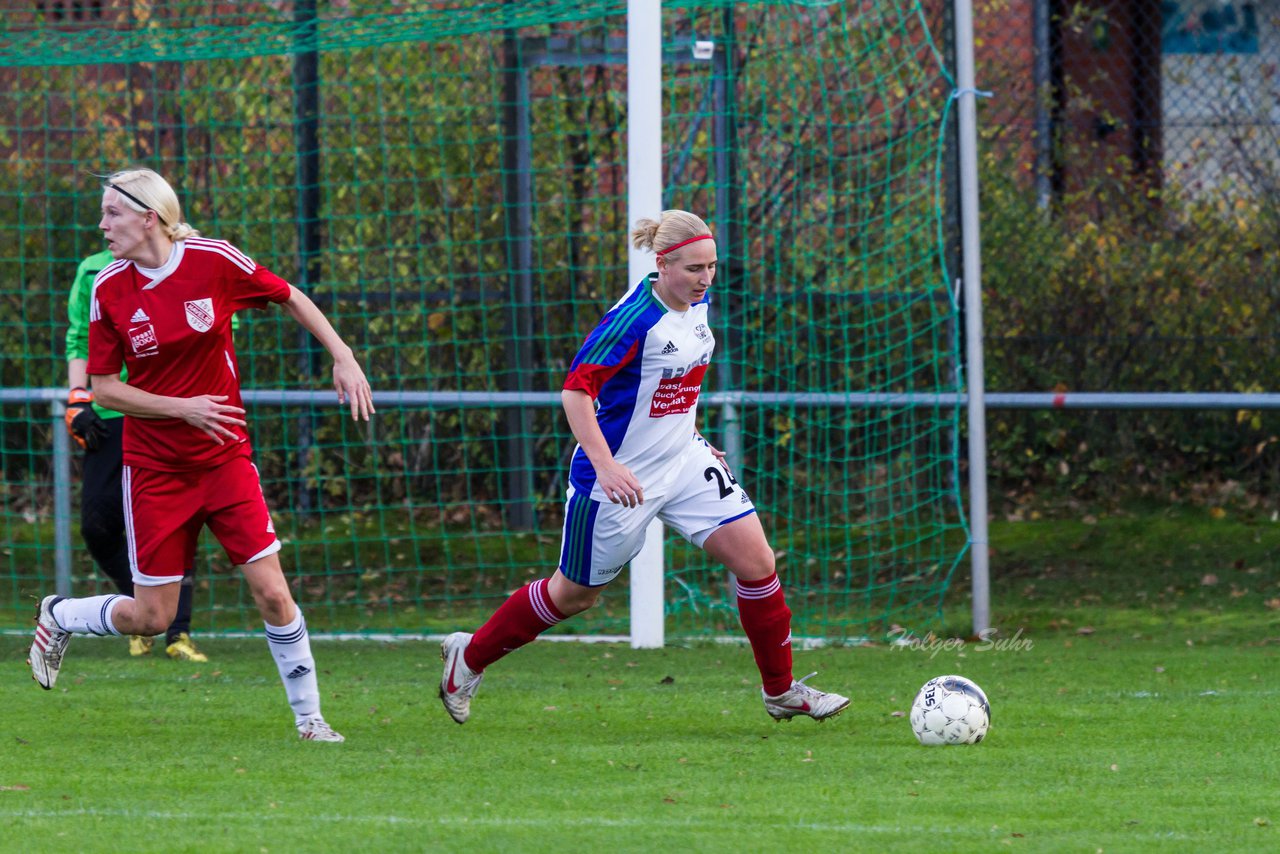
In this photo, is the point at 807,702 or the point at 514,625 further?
the point at 514,625

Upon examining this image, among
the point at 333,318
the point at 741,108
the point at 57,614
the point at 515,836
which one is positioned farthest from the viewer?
the point at 333,318

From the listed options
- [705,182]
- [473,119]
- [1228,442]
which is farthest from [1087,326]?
[473,119]

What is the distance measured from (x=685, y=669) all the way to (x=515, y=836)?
3312 mm

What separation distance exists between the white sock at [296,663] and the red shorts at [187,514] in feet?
0.89

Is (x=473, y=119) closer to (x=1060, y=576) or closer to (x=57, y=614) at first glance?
(x=1060, y=576)

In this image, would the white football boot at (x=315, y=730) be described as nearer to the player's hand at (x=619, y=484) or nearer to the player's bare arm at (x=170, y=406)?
the player's bare arm at (x=170, y=406)

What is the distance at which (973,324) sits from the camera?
8.45m

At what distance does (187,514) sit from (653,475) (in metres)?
1.52

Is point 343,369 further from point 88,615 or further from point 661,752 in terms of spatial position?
point 661,752

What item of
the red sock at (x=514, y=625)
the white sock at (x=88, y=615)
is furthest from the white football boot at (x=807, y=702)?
the white sock at (x=88, y=615)

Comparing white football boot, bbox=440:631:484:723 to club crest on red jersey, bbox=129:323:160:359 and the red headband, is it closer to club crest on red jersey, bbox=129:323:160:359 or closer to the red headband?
club crest on red jersey, bbox=129:323:160:359

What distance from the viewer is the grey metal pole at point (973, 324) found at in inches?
332

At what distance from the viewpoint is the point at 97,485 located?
25.5ft

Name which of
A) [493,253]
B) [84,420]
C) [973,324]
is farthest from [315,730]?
[493,253]
